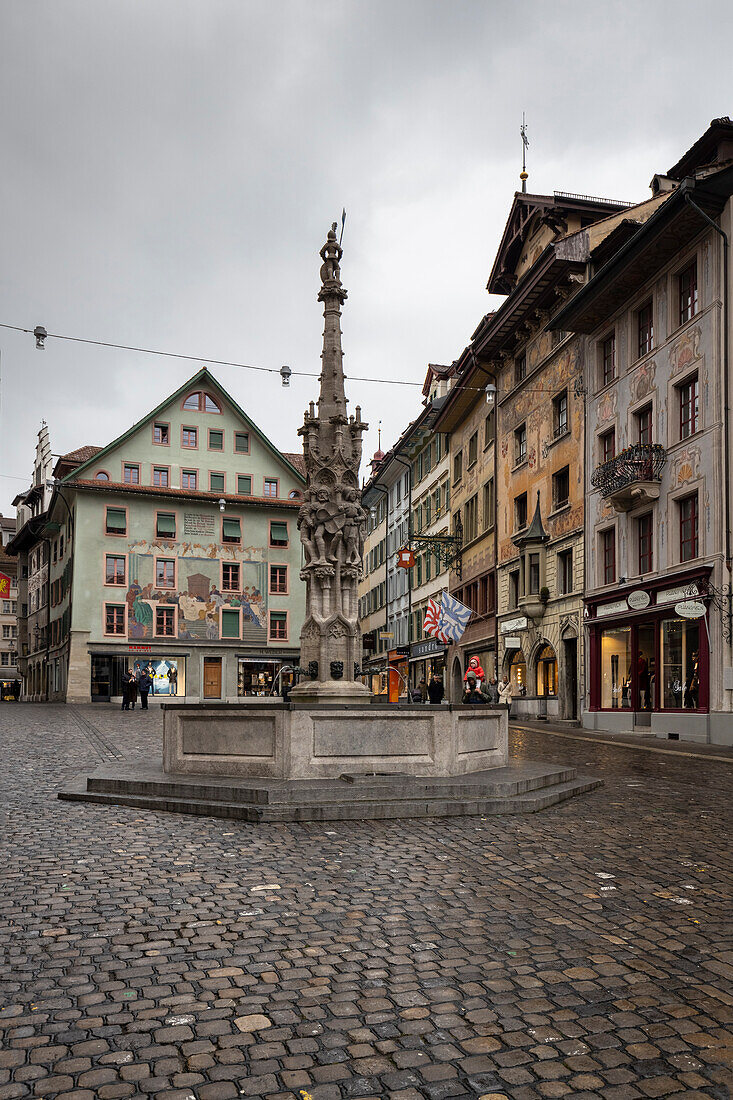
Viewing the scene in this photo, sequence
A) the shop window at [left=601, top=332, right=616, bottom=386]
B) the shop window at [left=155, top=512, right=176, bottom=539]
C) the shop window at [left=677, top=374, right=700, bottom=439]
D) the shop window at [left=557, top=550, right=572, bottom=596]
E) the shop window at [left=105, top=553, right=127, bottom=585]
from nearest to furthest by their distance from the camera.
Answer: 1. the shop window at [left=677, top=374, right=700, bottom=439]
2. the shop window at [left=601, top=332, right=616, bottom=386]
3. the shop window at [left=557, top=550, right=572, bottom=596]
4. the shop window at [left=105, top=553, right=127, bottom=585]
5. the shop window at [left=155, top=512, right=176, bottom=539]

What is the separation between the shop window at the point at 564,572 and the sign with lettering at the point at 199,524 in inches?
1048

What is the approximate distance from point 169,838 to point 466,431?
40.4 metres

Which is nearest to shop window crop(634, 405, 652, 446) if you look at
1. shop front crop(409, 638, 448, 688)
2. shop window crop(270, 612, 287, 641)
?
shop front crop(409, 638, 448, 688)

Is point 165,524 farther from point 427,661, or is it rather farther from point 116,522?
point 427,661

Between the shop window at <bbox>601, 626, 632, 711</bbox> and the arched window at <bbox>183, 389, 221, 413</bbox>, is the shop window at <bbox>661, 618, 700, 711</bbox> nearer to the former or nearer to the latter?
the shop window at <bbox>601, 626, 632, 711</bbox>

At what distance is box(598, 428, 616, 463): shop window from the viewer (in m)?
29.8

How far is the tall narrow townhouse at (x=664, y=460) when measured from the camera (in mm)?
23172

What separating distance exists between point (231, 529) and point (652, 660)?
33.6 m

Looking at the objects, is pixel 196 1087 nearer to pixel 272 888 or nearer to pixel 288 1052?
pixel 288 1052

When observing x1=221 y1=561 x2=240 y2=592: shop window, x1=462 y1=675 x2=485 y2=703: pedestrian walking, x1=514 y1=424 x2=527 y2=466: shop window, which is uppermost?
x1=514 y1=424 x2=527 y2=466: shop window

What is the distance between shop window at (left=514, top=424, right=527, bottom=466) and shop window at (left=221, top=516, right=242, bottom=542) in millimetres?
21680

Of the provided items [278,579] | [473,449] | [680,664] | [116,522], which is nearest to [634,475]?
[680,664]

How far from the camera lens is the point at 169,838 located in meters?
8.66

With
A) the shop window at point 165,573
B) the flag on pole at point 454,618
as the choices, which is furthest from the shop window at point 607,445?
the shop window at point 165,573
